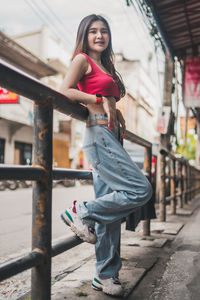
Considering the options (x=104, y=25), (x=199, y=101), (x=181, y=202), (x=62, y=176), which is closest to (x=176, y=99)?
(x=199, y=101)

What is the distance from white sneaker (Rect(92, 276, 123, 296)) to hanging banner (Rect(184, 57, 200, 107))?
23.7ft

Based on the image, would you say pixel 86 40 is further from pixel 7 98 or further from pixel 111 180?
pixel 7 98

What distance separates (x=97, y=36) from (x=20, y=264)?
55.7 inches

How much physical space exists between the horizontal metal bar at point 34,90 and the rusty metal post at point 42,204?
57mm

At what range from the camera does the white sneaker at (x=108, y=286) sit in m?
1.95

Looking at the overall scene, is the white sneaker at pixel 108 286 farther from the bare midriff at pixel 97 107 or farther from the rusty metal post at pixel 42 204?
the bare midriff at pixel 97 107

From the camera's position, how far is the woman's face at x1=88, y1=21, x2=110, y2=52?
2.09 m

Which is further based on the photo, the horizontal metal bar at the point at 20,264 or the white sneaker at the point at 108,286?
the white sneaker at the point at 108,286

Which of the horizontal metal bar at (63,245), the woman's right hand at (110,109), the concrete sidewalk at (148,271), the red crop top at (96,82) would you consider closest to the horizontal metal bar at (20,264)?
the horizontal metal bar at (63,245)

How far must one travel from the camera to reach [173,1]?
580cm

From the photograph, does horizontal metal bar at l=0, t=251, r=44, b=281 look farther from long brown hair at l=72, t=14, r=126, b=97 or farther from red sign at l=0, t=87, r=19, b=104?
red sign at l=0, t=87, r=19, b=104

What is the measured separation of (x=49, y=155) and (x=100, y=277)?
3.05 feet

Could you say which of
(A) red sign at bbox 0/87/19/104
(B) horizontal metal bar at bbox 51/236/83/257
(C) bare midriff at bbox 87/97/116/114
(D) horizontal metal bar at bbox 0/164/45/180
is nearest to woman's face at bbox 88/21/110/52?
(C) bare midriff at bbox 87/97/116/114

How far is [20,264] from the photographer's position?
4.25 ft
